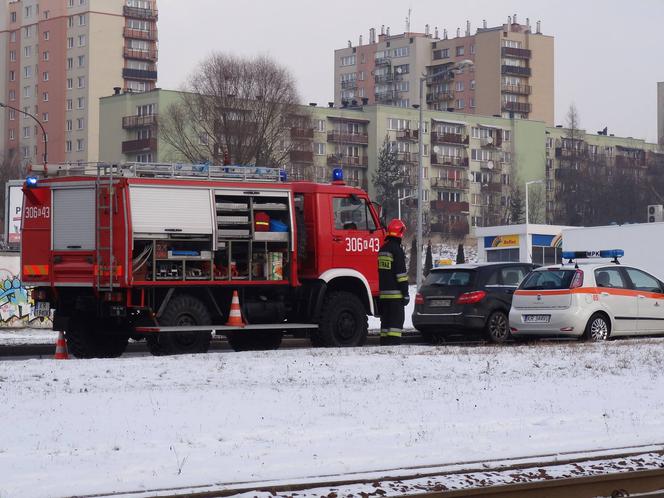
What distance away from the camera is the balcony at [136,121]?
350 feet

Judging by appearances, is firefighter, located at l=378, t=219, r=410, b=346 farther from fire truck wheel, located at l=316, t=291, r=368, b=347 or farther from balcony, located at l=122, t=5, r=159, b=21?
balcony, located at l=122, t=5, r=159, b=21

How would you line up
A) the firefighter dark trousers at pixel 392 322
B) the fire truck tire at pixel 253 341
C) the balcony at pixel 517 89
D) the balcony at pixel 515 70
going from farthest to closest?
the balcony at pixel 517 89
the balcony at pixel 515 70
the fire truck tire at pixel 253 341
the firefighter dark trousers at pixel 392 322

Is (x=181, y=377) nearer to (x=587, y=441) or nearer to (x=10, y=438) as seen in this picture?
(x=10, y=438)

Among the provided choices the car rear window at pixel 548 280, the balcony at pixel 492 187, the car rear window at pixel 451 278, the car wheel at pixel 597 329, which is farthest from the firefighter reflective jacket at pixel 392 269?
the balcony at pixel 492 187

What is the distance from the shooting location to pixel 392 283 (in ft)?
67.4

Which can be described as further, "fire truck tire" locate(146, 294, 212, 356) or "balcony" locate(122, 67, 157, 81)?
"balcony" locate(122, 67, 157, 81)

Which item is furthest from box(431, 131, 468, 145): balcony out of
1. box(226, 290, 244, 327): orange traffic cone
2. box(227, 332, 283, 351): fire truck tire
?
box(226, 290, 244, 327): orange traffic cone

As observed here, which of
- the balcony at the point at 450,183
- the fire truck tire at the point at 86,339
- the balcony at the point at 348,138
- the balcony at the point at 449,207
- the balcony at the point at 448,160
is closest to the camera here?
the fire truck tire at the point at 86,339

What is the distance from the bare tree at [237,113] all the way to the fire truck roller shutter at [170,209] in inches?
2279

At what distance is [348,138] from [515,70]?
34149mm

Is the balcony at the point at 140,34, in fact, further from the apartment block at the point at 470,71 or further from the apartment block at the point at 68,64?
the apartment block at the point at 470,71

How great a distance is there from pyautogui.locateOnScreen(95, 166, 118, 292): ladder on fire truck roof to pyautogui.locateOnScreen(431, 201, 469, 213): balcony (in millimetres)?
105305

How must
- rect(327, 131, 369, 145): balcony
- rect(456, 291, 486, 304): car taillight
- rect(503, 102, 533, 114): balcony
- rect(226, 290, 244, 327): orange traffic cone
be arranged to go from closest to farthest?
1. rect(226, 290, 244, 327): orange traffic cone
2. rect(456, 291, 486, 304): car taillight
3. rect(327, 131, 369, 145): balcony
4. rect(503, 102, 533, 114): balcony

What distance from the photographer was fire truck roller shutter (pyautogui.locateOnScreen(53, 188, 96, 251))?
62.6 feet
